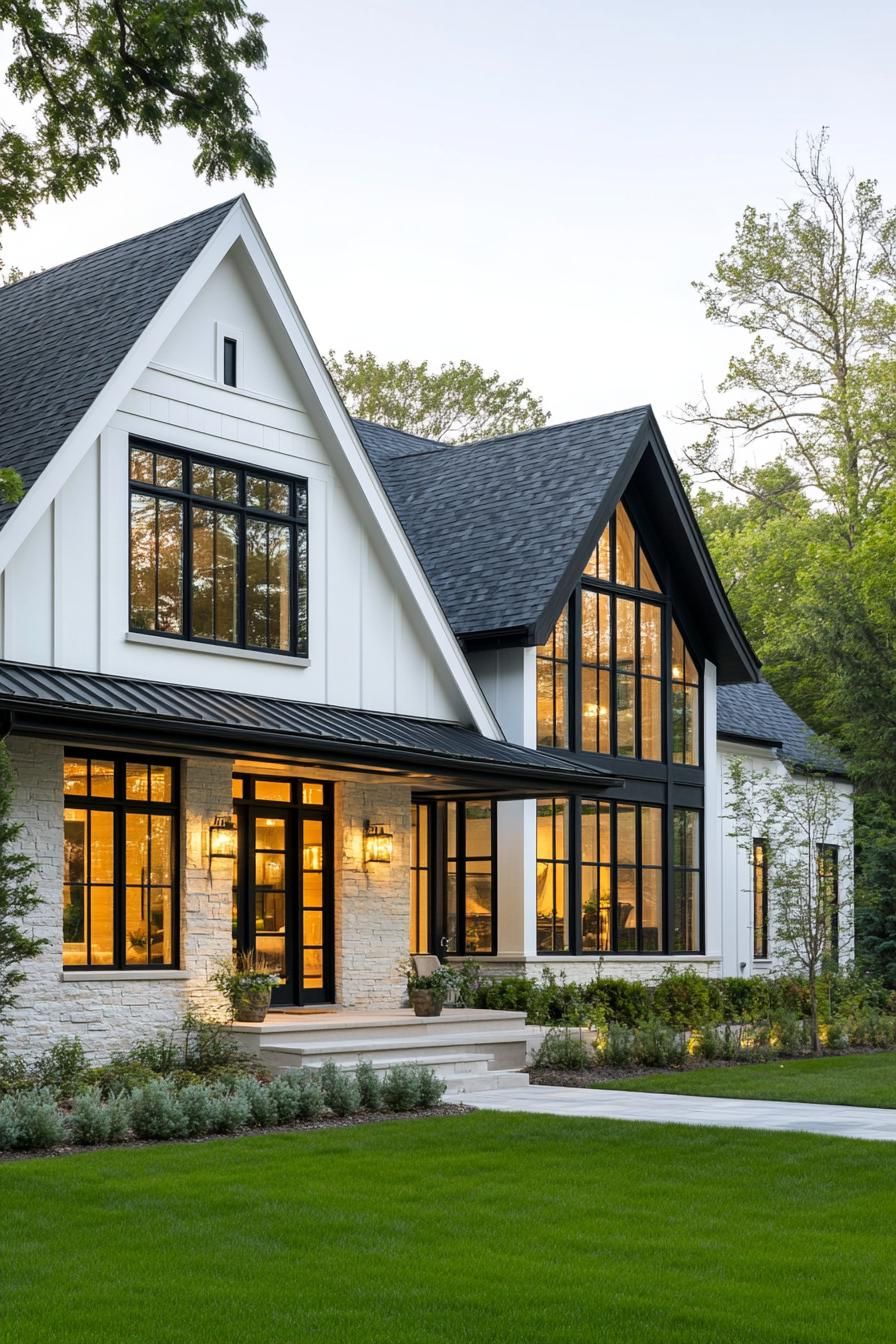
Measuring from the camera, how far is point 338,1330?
6.14 meters

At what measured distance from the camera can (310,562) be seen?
54.2ft

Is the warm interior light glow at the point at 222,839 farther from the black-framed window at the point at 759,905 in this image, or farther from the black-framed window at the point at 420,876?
the black-framed window at the point at 759,905

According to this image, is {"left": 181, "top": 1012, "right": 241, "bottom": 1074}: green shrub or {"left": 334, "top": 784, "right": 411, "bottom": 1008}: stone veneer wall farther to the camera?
{"left": 334, "top": 784, "right": 411, "bottom": 1008}: stone veneer wall

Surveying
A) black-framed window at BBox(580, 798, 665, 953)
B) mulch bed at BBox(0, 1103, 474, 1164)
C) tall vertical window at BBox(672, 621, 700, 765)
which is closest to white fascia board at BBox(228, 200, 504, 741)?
black-framed window at BBox(580, 798, 665, 953)

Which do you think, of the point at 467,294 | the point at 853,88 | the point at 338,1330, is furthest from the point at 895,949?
the point at 467,294

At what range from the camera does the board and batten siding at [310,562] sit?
14.0m

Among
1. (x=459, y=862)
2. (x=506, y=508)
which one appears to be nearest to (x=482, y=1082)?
(x=459, y=862)

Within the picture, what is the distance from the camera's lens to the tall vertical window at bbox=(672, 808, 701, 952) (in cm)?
2222

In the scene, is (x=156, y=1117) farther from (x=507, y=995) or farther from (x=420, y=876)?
(x=420, y=876)

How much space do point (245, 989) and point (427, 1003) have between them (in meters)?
2.49

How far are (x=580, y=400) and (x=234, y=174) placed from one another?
46096 mm

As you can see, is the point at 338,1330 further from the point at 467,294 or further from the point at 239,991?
the point at 467,294

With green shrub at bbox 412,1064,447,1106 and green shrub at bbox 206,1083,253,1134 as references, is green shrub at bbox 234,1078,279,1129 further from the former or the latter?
green shrub at bbox 412,1064,447,1106

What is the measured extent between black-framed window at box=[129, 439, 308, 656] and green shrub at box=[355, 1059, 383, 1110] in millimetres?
4520
